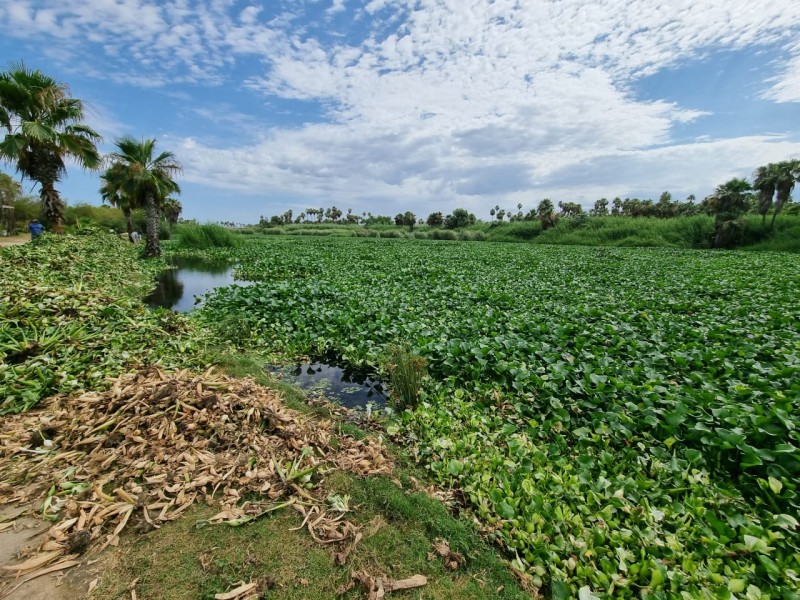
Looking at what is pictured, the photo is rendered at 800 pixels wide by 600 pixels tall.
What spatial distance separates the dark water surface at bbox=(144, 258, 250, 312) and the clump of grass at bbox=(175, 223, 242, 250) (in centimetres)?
523

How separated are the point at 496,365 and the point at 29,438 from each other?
5.02m

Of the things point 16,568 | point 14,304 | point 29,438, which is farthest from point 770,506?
point 14,304

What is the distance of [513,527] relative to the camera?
268 cm

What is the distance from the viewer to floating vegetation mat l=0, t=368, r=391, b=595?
2484 millimetres

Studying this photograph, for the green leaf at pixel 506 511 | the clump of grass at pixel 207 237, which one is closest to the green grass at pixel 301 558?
the green leaf at pixel 506 511

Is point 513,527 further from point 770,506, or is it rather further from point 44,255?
point 44,255

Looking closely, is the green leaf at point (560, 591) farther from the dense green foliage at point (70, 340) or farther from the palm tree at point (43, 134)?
the palm tree at point (43, 134)

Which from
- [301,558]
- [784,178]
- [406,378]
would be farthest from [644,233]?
[301,558]

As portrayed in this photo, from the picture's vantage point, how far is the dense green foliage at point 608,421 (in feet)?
7.70

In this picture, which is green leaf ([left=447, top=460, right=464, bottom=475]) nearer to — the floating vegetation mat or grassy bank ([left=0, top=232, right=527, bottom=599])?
grassy bank ([left=0, top=232, right=527, bottom=599])

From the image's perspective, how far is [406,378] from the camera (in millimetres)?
4656

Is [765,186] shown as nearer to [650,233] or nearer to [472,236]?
[650,233]

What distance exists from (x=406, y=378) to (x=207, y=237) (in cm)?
2551

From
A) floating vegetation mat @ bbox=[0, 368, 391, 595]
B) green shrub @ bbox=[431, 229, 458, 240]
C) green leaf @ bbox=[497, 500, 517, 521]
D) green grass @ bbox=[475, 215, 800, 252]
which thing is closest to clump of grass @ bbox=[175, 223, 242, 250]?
floating vegetation mat @ bbox=[0, 368, 391, 595]
